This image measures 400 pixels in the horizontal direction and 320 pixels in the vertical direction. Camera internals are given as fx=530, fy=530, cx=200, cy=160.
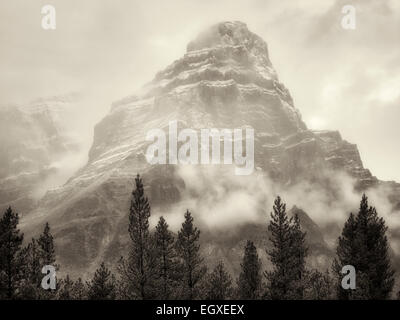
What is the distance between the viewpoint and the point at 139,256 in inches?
2896

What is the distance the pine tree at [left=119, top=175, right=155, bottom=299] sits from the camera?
7006 cm

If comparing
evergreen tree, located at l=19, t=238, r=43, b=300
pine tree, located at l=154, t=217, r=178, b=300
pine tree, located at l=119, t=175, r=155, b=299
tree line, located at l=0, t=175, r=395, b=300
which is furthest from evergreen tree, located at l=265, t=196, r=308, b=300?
evergreen tree, located at l=19, t=238, r=43, b=300

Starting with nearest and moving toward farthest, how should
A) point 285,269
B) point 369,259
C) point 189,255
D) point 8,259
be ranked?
1. point 369,259
2. point 8,259
3. point 285,269
4. point 189,255

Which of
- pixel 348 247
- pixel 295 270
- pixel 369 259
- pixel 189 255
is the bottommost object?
pixel 295 270

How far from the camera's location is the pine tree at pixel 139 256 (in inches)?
2758

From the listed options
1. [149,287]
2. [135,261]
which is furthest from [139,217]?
[149,287]

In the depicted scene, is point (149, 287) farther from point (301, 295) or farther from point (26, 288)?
point (301, 295)

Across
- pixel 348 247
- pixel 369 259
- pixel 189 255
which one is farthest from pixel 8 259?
pixel 369 259

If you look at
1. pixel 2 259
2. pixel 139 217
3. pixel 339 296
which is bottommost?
pixel 339 296

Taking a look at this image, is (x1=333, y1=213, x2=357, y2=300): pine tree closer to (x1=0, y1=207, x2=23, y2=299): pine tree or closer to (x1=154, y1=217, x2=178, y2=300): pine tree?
(x1=154, y1=217, x2=178, y2=300): pine tree

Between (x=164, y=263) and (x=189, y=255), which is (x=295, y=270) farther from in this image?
(x=164, y=263)

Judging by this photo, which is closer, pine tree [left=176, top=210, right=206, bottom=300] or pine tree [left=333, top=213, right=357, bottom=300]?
pine tree [left=333, top=213, right=357, bottom=300]
